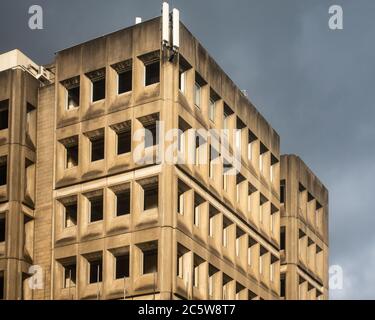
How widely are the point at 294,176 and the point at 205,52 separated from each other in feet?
70.4

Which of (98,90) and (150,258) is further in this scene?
(98,90)

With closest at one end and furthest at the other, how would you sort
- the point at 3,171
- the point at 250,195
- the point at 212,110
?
the point at 3,171
the point at 212,110
the point at 250,195

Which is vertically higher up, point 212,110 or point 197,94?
point 197,94

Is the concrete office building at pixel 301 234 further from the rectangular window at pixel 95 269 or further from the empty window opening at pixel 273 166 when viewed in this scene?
the rectangular window at pixel 95 269

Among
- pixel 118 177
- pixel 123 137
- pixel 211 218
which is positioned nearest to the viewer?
pixel 118 177

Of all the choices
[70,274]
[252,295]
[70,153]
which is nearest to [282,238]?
[252,295]

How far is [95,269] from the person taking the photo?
226 ft

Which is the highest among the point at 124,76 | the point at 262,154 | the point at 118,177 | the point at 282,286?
the point at 124,76

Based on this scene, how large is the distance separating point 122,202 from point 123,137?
4218mm

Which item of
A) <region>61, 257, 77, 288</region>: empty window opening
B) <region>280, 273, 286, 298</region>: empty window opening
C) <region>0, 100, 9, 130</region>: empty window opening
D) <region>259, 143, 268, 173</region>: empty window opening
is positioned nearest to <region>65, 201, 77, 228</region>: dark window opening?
<region>61, 257, 77, 288</region>: empty window opening

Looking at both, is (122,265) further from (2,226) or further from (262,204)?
(262,204)

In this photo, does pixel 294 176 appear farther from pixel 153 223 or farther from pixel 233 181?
pixel 153 223

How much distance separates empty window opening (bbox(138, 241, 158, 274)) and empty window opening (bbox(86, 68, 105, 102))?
1098cm

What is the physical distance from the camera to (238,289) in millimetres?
76812
